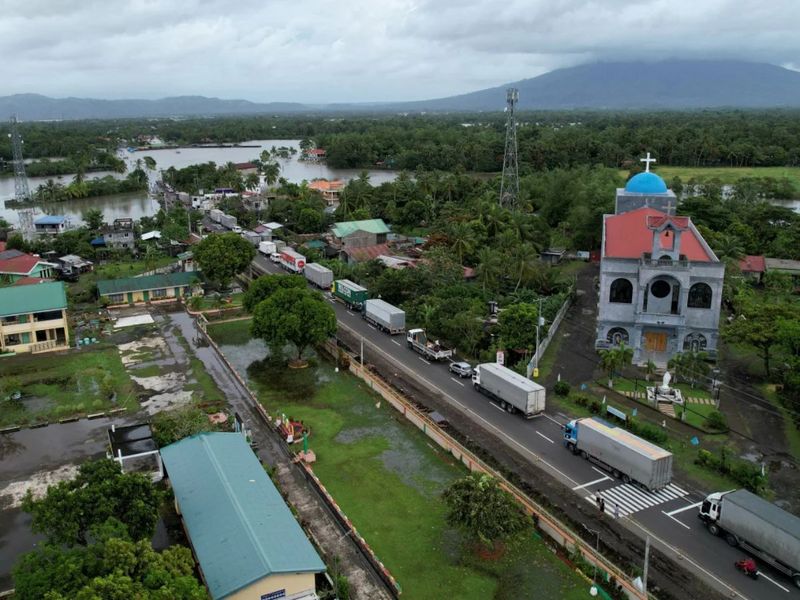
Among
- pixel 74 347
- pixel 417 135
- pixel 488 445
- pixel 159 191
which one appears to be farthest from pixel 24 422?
pixel 417 135

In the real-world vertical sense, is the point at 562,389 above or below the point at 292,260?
below

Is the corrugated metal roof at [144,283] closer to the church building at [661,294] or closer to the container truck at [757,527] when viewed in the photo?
the church building at [661,294]

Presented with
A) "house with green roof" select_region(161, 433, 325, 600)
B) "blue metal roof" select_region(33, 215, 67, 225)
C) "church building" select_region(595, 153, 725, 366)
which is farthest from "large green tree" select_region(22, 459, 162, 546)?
"blue metal roof" select_region(33, 215, 67, 225)

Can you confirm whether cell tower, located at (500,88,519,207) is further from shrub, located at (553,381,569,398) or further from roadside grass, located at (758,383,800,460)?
roadside grass, located at (758,383,800,460)

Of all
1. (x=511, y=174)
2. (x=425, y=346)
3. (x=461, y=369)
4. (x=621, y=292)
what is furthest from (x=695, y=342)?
(x=511, y=174)

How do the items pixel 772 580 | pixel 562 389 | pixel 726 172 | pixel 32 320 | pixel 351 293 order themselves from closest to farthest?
pixel 772 580 → pixel 562 389 → pixel 32 320 → pixel 351 293 → pixel 726 172

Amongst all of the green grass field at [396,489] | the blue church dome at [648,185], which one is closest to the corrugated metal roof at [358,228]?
the blue church dome at [648,185]

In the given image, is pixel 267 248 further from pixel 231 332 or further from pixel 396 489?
pixel 396 489
